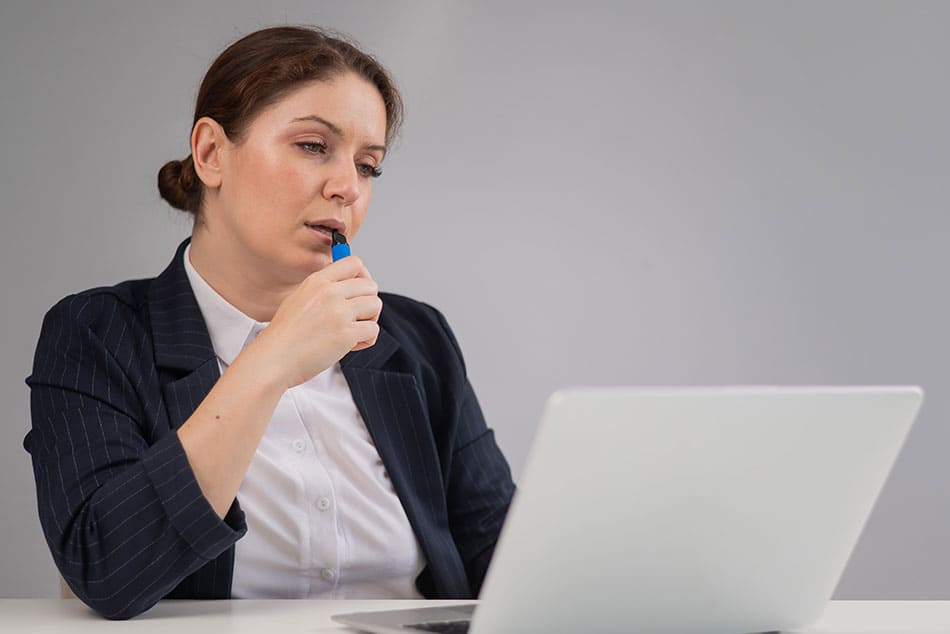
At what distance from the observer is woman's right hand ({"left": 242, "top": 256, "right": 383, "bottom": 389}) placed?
1.15 m

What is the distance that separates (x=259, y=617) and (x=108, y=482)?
22 centimetres

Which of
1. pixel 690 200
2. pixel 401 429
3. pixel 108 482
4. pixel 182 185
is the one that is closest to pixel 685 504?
pixel 108 482

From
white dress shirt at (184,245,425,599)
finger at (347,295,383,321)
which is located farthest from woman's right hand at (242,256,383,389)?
white dress shirt at (184,245,425,599)

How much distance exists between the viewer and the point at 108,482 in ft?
3.73

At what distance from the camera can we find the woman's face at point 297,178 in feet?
4.61

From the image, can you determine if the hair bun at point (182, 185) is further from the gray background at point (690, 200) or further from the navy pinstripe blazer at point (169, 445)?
the gray background at point (690, 200)

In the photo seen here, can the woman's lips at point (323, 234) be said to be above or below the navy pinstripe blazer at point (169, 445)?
above

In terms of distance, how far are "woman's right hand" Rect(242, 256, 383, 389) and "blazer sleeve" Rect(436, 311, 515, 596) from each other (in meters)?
0.38

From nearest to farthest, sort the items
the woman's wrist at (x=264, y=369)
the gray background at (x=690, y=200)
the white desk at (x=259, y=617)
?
1. the white desk at (x=259, y=617)
2. the woman's wrist at (x=264, y=369)
3. the gray background at (x=690, y=200)

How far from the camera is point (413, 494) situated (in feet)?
4.75

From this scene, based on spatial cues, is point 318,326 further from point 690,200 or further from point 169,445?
point 690,200

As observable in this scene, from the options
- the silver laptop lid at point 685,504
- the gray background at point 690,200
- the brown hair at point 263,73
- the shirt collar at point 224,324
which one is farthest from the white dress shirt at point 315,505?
the gray background at point 690,200

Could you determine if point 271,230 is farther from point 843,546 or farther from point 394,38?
point 394,38

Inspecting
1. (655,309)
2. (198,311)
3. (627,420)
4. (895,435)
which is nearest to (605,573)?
(627,420)
